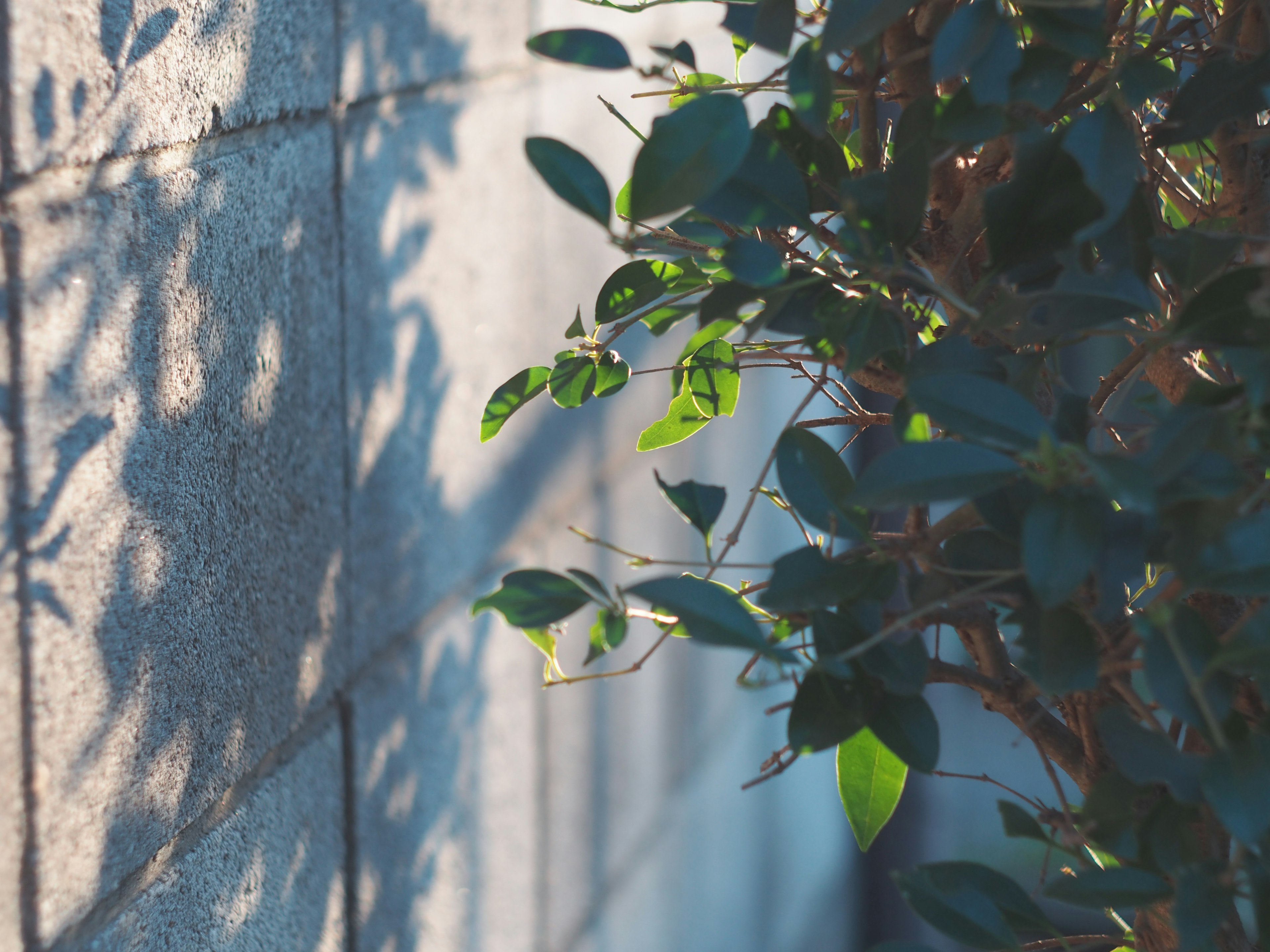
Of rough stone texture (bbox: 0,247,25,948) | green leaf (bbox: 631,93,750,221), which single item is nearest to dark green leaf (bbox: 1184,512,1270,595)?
green leaf (bbox: 631,93,750,221)

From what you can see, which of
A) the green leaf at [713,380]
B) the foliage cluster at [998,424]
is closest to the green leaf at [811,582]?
the foliage cluster at [998,424]

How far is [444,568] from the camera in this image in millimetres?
1259

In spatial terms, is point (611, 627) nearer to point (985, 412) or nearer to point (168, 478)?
point (985, 412)

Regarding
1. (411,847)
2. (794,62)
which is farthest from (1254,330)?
(411,847)

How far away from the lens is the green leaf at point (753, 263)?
0.46 metres

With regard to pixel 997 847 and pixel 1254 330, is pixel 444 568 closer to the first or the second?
pixel 1254 330

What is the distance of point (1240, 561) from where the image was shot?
396 millimetres

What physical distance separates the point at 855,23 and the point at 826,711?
30 centimetres

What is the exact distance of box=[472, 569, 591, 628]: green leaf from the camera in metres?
0.53

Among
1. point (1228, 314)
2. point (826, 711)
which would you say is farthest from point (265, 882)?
point (1228, 314)

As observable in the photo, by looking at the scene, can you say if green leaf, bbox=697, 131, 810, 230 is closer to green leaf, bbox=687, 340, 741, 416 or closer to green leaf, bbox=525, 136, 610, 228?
green leaf, bbox=525, 136, 610, 228

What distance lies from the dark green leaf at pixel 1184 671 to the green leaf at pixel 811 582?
0.41 ft

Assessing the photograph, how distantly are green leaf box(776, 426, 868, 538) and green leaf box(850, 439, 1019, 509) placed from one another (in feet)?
0.31

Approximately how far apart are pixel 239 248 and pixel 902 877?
2.08 ft
